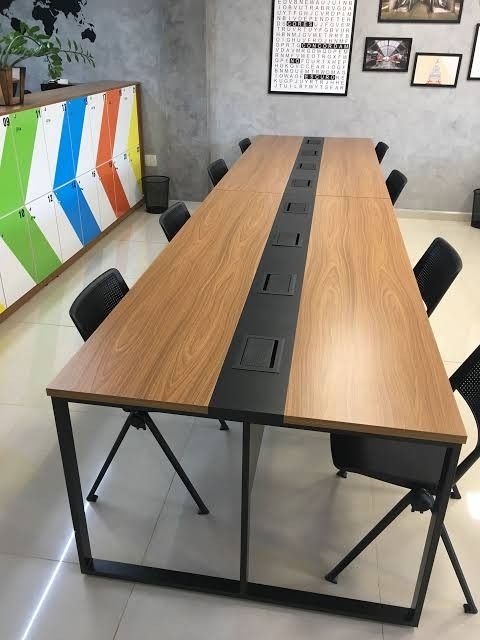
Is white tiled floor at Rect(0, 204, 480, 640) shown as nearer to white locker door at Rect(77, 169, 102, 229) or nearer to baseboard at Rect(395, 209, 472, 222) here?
white locker door at Rect(77, 169, 102, 229)

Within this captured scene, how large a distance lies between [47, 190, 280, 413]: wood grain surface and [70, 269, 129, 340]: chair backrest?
0.12m

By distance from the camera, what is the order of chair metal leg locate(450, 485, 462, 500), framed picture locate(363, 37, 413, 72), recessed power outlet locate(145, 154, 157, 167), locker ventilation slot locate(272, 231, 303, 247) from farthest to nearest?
recessed power outlet locate(145, 154, 157, 167), framed picture locate(363, 37, 413, 72), locker ventilation slot locate(272, 231, 303, 247), chair metal leg locate(450, 485, 462, 500)

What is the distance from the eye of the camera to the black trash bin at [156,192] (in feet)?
18.0

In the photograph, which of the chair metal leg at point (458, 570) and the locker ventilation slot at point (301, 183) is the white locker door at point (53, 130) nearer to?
the locker ventilation slot at point (301, 183)

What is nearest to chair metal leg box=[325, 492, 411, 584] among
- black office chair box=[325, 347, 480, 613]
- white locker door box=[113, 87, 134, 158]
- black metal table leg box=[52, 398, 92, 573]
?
black office chair box=[325, 347, 480, 613]

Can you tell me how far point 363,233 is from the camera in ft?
8.63

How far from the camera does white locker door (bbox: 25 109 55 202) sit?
353 centimetres

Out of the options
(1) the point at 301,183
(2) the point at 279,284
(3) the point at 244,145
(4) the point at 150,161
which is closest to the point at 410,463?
(2) the point at 279,284

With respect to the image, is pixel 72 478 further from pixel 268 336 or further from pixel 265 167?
pixel 265 167

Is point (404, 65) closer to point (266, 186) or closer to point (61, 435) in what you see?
point (266, 186)

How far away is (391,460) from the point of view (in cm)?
174

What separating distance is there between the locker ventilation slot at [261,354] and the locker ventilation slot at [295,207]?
1.37 meters

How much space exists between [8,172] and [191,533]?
2389mm

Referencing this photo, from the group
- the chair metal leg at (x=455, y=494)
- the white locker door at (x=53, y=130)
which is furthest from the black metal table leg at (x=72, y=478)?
the white locker door at (x=53, y=130)
